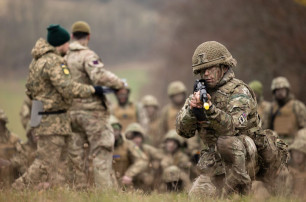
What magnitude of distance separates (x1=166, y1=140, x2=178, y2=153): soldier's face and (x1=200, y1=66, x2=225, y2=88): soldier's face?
6.08m

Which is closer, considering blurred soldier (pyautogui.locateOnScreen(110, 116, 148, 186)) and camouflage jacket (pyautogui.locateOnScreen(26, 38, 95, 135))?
camouflage jacket (pyautogui.locateOnScreen(26, 38, 95, 135))

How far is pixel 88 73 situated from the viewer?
28.8 feet

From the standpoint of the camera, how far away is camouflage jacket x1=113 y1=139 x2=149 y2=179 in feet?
35.3

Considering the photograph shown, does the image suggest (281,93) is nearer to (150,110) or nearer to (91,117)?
(150,110)

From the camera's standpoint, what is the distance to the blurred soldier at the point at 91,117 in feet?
28.5

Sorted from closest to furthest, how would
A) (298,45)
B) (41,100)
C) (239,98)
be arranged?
1. (239,98)
2. (41,100)
3. (298,45)

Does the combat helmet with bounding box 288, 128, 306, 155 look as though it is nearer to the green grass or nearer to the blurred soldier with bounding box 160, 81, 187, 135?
the blurred soldier with bounding box 160, 81, 187, 135

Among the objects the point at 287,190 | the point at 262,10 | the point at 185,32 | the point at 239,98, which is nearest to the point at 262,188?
the point at 287,190

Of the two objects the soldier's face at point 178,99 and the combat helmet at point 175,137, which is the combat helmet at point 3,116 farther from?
the soldier's face at point 178,99

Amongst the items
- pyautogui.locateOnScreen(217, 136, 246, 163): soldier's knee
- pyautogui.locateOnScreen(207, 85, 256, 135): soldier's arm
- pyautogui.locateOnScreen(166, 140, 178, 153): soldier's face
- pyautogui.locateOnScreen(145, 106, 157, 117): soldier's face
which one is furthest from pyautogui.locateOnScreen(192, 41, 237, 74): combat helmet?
pyautogui.locateOnScreen(145, 106, 157, 117): soldier's face

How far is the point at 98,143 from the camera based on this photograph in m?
8.74

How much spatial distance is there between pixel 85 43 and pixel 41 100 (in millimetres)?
1526

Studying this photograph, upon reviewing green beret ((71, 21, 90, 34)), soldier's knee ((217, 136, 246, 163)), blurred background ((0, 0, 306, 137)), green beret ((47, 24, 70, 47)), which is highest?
blurred background ((0, 0, 306, 137))

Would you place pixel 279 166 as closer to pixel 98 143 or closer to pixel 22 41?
pixel 98 143
